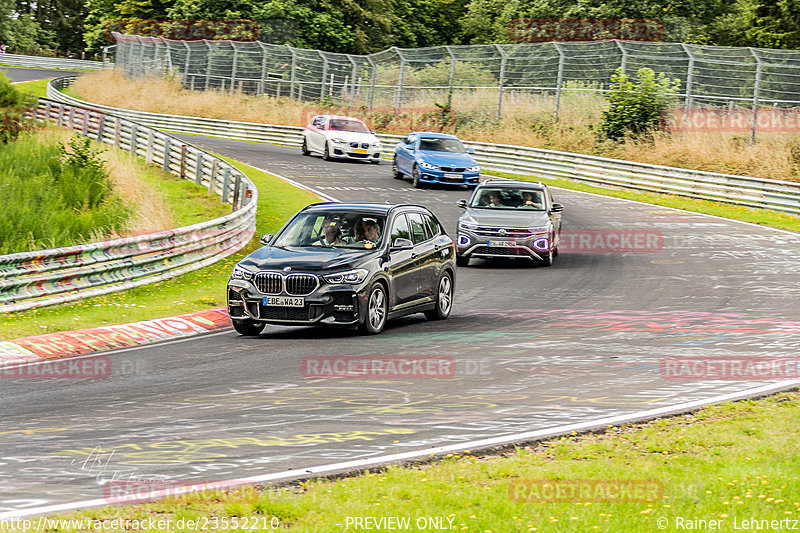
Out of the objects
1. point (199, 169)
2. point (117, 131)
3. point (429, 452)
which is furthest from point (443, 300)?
point (117, 131)

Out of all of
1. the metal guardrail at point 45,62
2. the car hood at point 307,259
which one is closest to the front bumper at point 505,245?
the car hood at point 307,259

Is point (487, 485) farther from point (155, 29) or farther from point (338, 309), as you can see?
point (155, 29)

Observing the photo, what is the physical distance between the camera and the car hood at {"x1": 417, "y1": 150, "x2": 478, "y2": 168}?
3300 cm

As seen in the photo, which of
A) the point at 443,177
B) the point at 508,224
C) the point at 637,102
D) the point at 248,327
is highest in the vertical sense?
the point at 637,102

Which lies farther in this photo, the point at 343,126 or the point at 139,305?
the point at 343,126

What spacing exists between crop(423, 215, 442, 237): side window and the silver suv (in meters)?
4.71

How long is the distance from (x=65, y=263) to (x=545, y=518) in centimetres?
1116

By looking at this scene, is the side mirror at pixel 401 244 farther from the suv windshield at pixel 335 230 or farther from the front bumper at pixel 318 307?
the front bumper at pixel 318 307

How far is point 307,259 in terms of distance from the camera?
13125 millimetres

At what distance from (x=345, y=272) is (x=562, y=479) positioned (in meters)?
6.50

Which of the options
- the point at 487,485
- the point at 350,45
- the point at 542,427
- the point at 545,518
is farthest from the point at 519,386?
the point at 350,45

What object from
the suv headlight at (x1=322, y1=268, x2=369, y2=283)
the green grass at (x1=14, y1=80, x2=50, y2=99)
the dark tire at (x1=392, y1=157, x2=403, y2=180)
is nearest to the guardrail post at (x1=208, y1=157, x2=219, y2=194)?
the dark tire at (x1=392, y1=157, x2=403, y2=180)

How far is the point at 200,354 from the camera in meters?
12.0

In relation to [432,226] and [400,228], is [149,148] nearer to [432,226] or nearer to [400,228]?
[432,226]
